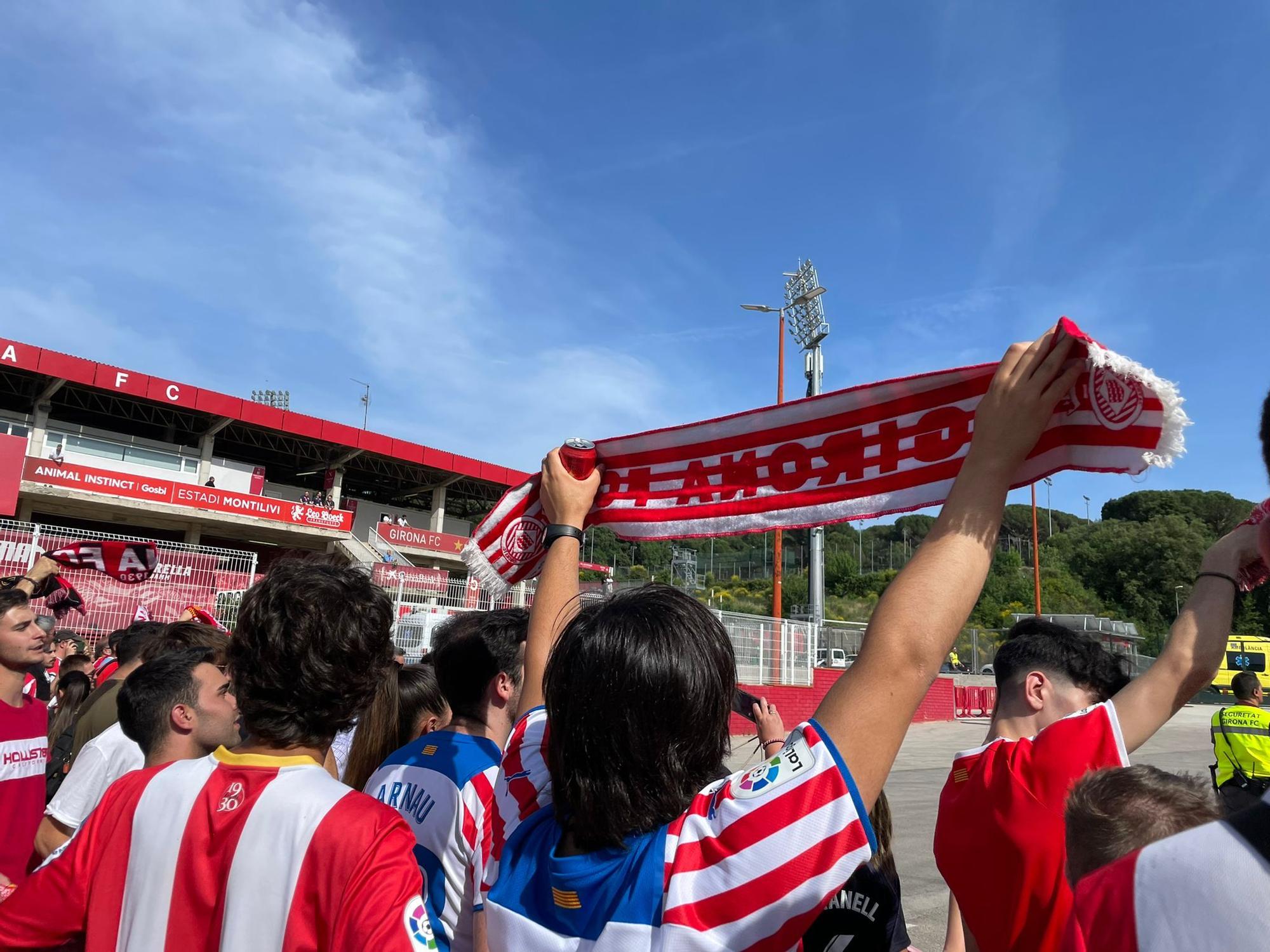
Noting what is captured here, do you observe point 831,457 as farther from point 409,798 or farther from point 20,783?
point 20,783

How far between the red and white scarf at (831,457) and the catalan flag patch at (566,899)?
1020 millimetres

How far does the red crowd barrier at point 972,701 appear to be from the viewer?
27578mm

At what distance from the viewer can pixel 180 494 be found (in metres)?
29.2

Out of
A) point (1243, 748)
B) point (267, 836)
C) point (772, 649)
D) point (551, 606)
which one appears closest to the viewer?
point (267, 836)

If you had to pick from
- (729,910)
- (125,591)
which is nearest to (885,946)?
(729,910)

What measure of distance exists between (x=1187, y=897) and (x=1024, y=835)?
1.18 m

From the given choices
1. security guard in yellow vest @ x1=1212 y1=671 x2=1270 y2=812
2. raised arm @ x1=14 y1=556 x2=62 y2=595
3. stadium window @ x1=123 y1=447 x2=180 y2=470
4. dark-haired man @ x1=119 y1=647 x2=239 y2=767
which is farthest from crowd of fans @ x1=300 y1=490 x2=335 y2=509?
dark-haired man @ x1=119 y1=647 x2=239 y2=767

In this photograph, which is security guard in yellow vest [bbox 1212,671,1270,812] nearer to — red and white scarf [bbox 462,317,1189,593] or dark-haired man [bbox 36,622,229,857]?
red and white scarf [bbox 462,317,1189,593]

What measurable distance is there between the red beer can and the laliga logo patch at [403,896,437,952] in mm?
1349

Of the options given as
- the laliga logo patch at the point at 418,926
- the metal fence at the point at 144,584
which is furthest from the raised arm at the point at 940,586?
the metal fence at the point at 144,584

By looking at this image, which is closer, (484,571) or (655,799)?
(655,799)

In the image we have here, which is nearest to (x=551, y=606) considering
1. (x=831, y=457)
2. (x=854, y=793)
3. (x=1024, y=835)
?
(x=831, y=457)

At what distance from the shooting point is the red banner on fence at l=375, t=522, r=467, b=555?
34.3 metres

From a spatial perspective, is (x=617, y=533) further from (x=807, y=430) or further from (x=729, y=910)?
(x=729, y=910)
